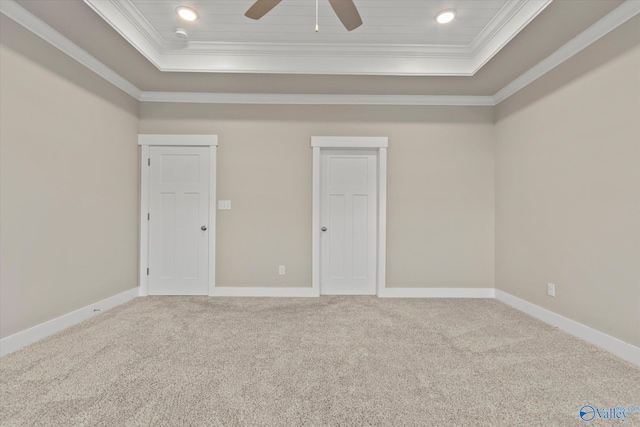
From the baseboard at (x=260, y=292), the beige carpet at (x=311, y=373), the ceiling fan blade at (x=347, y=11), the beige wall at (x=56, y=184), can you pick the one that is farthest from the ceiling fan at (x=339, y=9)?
the baseboard at (x=260, y=292)

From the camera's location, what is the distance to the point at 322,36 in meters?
2.71

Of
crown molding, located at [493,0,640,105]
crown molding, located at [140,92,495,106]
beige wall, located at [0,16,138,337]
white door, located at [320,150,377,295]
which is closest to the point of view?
crown molding, located at [493,0,640,105]

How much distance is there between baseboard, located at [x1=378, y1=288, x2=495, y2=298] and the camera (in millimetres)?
3479

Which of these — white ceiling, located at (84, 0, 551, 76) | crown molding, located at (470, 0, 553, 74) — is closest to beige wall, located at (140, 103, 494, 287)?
white ceiling, located at (84, 0, 551, 76)

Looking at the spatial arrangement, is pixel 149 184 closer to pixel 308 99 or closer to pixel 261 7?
pixel 308 99

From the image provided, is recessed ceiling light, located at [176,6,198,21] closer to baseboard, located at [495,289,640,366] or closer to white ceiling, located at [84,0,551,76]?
white ceiling, located at [84,0,551,76]

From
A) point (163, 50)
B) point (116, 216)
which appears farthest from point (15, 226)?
point (163, 50)

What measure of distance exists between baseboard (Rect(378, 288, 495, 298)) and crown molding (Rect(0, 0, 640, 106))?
94.2 inches

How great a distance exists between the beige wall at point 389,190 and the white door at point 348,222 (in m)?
0.23

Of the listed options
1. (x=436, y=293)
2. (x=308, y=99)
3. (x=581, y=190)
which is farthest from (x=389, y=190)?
(x=581, y=190)

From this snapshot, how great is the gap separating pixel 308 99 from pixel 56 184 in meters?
2.73

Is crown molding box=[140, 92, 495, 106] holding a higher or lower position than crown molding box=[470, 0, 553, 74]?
lower

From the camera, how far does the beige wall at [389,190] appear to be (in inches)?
138

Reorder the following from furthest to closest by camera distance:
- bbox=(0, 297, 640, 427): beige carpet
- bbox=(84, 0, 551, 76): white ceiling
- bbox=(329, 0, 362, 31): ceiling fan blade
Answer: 1. bbox=(84, 0, 551, 76): white ceiling
2. bbox=(329, 0, 362, 31): ceiling fan blade
3. bbox=(0, 297, 640, 427): beige carpet
